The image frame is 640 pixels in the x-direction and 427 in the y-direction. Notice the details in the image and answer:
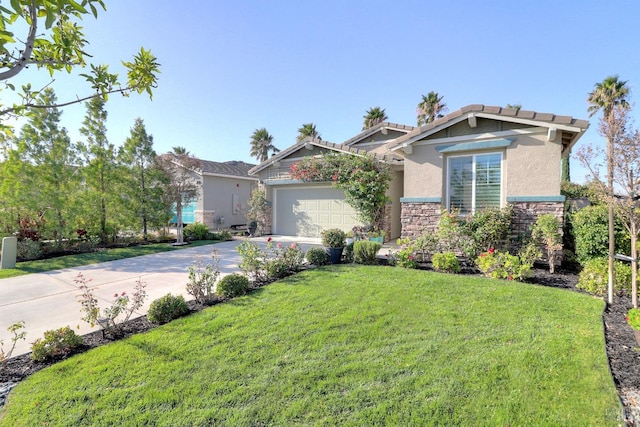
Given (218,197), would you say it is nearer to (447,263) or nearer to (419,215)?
(419,215)

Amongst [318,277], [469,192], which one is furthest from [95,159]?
[469,192]

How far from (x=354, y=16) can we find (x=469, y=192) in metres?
6.45

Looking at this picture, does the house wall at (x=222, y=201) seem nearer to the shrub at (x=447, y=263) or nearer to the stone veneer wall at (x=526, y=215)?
the shrub at (x=447, y=263)

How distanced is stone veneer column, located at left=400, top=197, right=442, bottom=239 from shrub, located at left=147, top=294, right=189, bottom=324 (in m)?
7.02

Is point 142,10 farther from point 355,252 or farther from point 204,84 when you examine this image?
point 204,84

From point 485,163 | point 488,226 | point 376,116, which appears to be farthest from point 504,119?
point 376,116

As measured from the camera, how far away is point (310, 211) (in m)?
14.4

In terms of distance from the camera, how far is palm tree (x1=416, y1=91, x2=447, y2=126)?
837 inches

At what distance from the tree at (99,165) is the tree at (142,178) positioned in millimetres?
531

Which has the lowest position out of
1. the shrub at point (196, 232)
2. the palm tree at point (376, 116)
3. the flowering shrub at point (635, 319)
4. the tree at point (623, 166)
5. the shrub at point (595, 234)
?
the flowering shrub at point (635, 319)

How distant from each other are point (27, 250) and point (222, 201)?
10.8 metres

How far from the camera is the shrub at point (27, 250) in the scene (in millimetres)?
9398

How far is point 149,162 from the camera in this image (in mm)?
13320

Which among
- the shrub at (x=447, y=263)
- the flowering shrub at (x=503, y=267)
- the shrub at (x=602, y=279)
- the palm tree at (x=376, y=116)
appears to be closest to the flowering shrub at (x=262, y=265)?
the shrub at (x=447, y=263)
